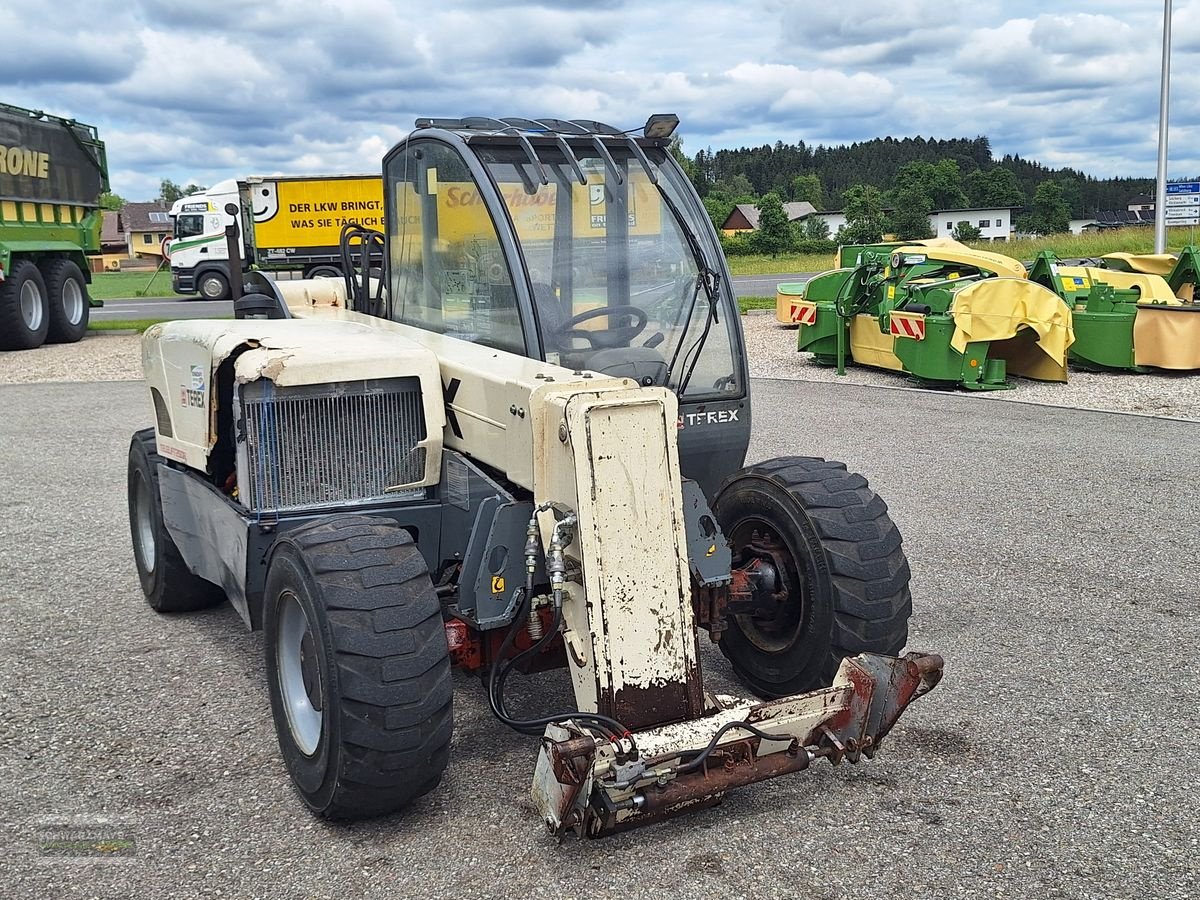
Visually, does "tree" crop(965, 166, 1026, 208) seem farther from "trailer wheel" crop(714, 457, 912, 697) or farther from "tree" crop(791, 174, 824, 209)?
"trailer wheel" crop(714, 457, 912, 697)

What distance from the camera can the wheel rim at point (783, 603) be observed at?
4.20 m

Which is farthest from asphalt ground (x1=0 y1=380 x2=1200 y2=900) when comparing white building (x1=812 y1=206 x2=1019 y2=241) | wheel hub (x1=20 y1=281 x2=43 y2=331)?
white building (x1=812 y1=206 x2=1019 y2=241)

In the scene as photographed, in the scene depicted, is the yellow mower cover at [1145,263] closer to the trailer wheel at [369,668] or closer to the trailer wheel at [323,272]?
the trailer wheel at [323,272]

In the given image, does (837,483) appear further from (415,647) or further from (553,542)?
(415,647)

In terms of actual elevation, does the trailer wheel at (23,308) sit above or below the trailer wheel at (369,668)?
above

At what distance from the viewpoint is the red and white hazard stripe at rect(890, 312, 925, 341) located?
41.1ft

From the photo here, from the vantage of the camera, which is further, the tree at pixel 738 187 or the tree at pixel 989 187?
the tree at pixel 738 187

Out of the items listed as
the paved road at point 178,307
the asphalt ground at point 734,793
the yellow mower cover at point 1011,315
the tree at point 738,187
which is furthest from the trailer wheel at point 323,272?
the tree at point 738,187

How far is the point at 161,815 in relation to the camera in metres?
3.71

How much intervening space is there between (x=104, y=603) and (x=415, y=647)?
3.33m

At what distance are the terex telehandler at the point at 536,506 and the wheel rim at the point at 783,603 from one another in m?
0.01

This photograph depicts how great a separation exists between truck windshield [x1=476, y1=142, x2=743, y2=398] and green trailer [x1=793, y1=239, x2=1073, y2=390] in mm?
8039

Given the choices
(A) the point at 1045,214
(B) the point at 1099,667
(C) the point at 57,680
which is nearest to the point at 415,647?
(C) the point at 57,680

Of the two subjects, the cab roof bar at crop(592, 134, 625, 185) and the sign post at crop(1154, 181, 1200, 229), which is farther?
the sign post at crop(1154, 181, 1200, 229)
